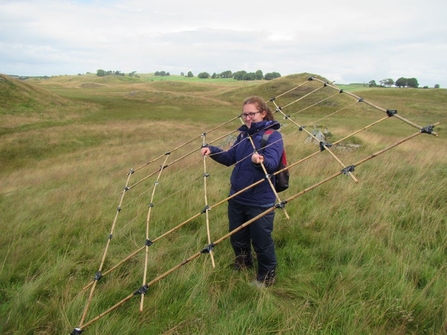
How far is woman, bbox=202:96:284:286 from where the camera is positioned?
9.78 feet

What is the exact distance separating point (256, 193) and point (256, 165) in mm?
324

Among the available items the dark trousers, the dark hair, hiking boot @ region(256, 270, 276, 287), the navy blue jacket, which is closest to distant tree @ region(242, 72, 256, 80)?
the dark hair

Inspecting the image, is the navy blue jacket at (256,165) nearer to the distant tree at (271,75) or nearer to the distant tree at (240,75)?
the distant tree at (240,75)

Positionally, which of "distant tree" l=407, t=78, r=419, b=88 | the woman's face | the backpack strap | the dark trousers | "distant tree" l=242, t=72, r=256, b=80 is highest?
"distant tree" l=242, t=72, r=256, b=80

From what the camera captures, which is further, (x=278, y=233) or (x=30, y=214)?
(x=30, y=214)

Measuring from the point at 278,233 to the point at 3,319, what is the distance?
2999 mm

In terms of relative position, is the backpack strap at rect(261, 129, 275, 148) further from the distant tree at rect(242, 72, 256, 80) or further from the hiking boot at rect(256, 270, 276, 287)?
the distant tree at rect(242, 72, 256, 80)

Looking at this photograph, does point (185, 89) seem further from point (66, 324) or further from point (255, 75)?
point (66, 324)

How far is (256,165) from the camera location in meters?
2.94

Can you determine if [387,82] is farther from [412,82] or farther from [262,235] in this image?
[262,235]

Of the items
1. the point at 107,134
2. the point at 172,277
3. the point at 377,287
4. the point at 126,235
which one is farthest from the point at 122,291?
the point at 107,134

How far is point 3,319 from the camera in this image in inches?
104

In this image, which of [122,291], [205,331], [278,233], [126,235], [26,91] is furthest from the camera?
[26,91]

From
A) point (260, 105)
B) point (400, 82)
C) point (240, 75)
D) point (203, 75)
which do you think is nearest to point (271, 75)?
point (240, 75)
